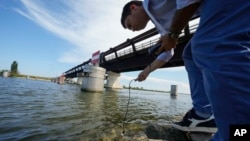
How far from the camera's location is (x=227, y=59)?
3.24ft

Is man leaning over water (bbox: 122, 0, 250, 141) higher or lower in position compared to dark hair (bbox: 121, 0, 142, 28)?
lower

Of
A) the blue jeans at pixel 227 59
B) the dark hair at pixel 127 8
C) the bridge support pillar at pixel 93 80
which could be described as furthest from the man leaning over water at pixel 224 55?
the bridge support pillar at pixel 93 80

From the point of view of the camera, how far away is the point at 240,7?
1.04 meters

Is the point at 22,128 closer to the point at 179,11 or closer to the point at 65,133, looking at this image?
the point at 65,133

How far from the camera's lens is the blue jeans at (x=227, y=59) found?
93 cm

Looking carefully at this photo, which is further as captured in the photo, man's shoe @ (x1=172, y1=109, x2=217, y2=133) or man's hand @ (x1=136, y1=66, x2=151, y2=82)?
man's hand @ (x1=136, y1=66, x2=151, y2=82)

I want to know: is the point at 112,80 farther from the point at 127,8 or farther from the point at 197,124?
the point at 127,8

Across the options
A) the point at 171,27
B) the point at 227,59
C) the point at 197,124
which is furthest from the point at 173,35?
the point at 197,124

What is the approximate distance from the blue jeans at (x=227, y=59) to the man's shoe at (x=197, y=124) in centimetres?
146

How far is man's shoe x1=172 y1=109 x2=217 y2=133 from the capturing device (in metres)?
2.41

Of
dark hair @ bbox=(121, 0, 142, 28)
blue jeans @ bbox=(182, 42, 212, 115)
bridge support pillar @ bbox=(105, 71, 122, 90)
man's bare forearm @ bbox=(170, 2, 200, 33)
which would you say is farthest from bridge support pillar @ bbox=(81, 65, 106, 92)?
man's bare forearm @ bbox=(170, 2, 200, 33)

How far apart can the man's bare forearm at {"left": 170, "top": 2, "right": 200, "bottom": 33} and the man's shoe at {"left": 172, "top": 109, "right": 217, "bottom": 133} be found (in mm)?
1389

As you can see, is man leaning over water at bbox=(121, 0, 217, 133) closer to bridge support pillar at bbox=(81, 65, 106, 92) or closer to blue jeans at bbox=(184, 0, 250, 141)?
blue jeans at bbox=(184, 0, 250, 141)

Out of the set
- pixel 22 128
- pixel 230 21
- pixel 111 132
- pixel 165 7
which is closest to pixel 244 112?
pixel 230 21
